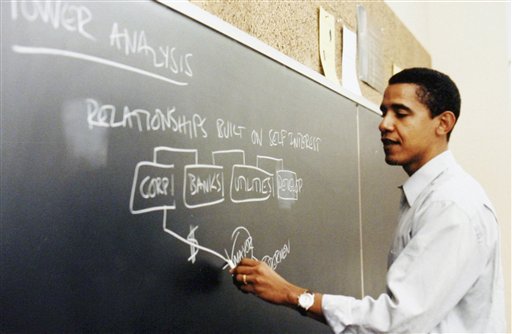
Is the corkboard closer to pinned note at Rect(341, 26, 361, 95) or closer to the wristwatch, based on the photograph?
pinned note at Rect(341, 26, 361, 95)

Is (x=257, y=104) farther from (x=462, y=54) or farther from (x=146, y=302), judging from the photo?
(x=462, y=54)

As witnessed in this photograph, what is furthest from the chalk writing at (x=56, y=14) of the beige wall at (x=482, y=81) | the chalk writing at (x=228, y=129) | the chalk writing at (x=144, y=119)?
the beige wall at (x=482, y=81)

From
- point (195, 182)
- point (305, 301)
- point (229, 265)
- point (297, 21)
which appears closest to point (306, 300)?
point (305, 301)

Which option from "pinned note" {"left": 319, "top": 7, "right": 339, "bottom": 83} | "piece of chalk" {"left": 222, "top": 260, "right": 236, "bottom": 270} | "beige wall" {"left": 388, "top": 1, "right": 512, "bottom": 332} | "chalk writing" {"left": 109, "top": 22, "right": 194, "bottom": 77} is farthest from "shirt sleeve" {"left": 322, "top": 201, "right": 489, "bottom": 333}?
"beige wall" {"left": 388, "top": 1, "right": 512, "bottom": 332}

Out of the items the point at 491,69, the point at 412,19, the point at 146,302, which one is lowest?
the point at 146,302

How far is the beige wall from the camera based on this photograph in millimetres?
3248

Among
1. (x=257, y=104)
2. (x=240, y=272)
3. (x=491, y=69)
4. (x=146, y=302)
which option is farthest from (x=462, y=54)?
(x=146, y=302)

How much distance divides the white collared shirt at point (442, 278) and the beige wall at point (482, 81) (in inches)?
93.6

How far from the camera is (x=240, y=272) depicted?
1.01 meters

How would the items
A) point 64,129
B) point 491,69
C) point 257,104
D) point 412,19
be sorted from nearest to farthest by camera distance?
point 64,129
point 257,104
point 412,19
point 491,69

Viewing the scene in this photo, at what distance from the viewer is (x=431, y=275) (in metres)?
0.94

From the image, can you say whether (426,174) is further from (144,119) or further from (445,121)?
(144,119)

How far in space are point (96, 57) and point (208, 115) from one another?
0.28 m

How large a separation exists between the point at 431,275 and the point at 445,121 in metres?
0.41
